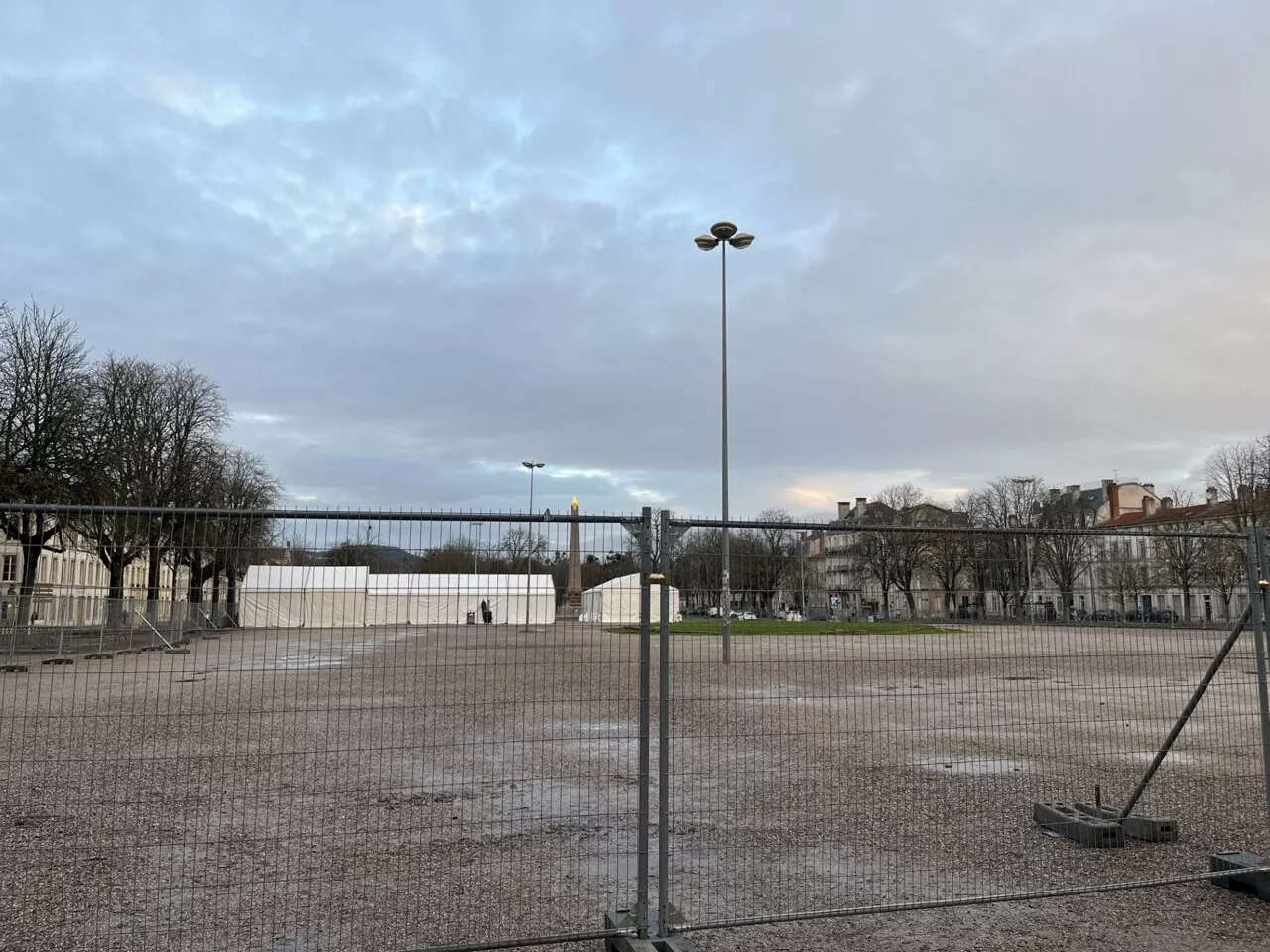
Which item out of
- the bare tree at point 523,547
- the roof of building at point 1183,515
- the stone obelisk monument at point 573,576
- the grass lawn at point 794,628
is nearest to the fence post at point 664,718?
the grass lawn at point 794,628

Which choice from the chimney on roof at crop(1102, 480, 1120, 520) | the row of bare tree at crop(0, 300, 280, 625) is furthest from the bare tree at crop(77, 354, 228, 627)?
the chimney on roof at crop(1102, 480, 1120, 520)

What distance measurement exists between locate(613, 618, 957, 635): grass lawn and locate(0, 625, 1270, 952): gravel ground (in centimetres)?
13

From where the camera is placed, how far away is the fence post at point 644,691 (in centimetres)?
464

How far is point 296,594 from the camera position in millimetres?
4969

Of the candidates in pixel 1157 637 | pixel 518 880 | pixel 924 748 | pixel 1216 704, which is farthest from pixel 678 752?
pixel 1216 704

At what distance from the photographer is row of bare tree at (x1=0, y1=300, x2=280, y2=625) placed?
17.4 ft

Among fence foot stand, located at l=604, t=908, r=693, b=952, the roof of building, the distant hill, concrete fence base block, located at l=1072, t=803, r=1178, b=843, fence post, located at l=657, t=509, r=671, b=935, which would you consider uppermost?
the roof of building

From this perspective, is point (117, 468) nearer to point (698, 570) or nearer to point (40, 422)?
point (40, 422)

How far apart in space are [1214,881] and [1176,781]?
11.8 ft

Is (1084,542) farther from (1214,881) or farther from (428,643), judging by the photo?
(428,643)

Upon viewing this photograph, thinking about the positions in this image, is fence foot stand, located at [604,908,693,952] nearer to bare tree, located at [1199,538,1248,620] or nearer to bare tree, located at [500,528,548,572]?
bare tree, located at [500,528,548,572]

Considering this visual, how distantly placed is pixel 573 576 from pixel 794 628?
4.57 feet

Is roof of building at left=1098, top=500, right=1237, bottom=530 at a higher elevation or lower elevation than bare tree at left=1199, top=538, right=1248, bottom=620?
higher

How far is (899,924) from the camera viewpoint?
5199 mm
